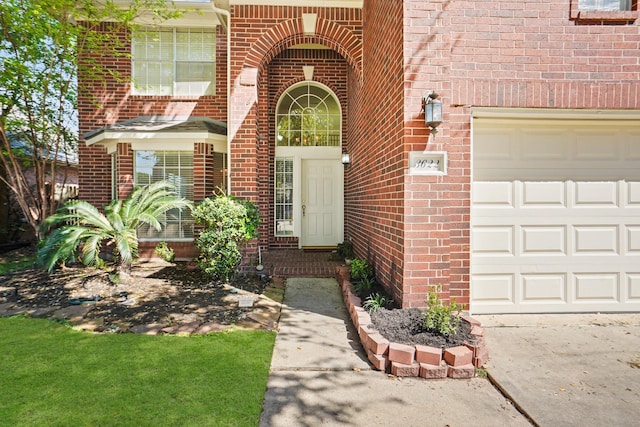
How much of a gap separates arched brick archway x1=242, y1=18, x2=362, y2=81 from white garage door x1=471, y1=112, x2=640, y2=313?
312 centimetres

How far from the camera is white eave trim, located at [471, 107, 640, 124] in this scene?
371cm

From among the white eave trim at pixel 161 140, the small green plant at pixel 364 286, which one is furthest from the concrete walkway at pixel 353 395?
the white eave trim at pixel 161 140

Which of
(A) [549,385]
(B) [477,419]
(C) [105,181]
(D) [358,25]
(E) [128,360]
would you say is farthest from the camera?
(C) [105,181]

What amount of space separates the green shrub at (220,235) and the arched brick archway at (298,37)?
2.64 m

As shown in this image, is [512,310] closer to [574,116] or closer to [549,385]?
[549,385]

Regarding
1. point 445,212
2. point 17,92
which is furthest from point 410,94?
point 17,92

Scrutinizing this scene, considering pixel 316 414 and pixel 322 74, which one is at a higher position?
pixel 322 74

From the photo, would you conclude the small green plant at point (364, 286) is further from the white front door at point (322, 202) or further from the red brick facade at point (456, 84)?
the white front door at point (322, 202)

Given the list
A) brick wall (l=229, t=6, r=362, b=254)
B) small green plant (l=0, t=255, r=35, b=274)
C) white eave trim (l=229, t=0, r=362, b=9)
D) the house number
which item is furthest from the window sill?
small green plant (l=0, t=255, r=35, b=274)

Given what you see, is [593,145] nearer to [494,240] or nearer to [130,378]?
[494,240]

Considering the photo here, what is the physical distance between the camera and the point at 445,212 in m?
3.46

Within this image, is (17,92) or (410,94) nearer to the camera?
(410,94)

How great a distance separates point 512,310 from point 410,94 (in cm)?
287

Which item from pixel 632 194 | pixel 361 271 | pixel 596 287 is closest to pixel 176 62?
pixel 361 271
